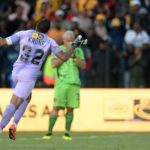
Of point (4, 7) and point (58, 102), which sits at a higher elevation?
point (4, 7)

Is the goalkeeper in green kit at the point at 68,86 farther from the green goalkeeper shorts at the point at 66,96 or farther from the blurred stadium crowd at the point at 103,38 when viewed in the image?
the blurred stadium crowd at the point at 103,38

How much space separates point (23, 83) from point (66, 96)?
7.51 feet

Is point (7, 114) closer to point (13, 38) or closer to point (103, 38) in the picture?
point (13, 38)

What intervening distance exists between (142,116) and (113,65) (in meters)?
3.38

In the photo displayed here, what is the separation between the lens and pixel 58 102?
50.7 ft

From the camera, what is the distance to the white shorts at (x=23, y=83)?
1330 cm

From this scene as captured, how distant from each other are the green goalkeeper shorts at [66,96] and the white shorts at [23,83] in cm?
199
